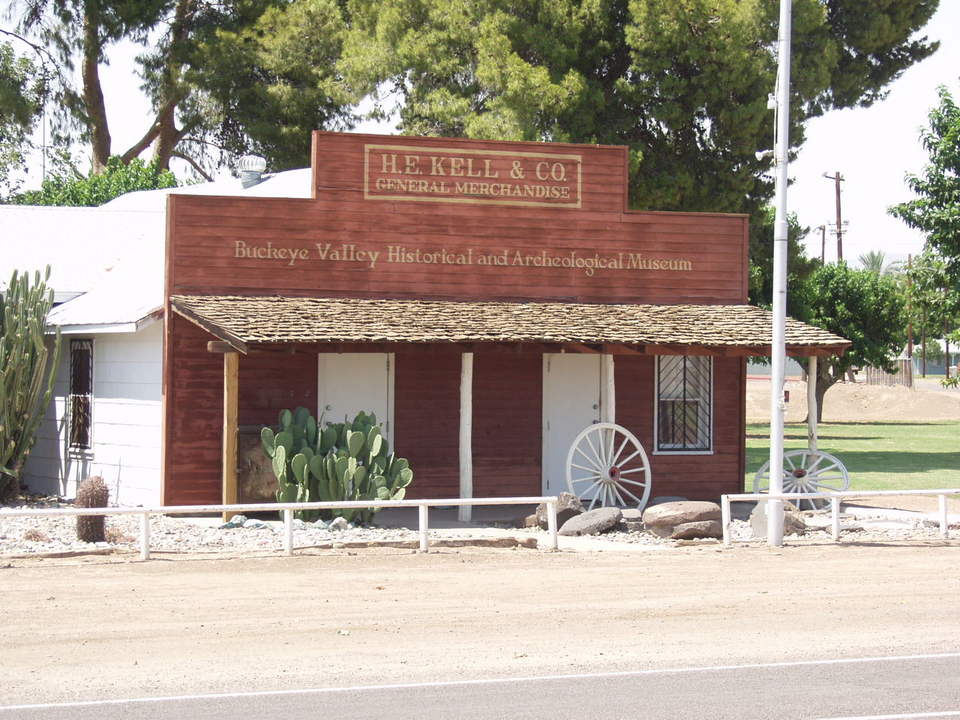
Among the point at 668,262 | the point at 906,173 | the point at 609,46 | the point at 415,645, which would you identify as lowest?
the point at 415,645

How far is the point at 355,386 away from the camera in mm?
19734

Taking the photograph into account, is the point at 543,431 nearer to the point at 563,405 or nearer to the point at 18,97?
the point at 563,405

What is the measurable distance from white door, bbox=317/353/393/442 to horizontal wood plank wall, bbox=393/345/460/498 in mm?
147

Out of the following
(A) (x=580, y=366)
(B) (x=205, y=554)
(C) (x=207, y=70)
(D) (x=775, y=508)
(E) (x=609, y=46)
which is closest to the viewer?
(B) (x=205, y=554)

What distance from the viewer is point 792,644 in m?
10.3

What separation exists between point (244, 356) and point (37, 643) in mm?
9126

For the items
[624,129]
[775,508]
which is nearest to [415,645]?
[775,508]

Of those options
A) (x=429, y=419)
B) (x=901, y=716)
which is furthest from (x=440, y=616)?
(x=429, y=419)

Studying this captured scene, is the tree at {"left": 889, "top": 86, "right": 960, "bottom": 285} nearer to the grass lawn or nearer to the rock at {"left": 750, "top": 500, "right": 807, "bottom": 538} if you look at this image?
the grass lawn

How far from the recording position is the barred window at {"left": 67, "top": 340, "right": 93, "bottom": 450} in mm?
20781

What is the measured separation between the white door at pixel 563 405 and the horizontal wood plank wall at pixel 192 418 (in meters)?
4.88

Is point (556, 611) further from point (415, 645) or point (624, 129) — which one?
point (624, 129)

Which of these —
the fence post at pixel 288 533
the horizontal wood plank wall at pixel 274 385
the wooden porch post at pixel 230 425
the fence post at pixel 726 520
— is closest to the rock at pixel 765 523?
the fence post at pixel 726 520

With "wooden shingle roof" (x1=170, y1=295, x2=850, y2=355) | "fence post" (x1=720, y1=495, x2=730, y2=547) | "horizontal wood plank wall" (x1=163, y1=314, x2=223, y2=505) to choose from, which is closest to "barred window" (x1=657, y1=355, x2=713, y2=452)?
"wooden shingle roof" (x1=170, y1=295, x2=850, y2=355)
